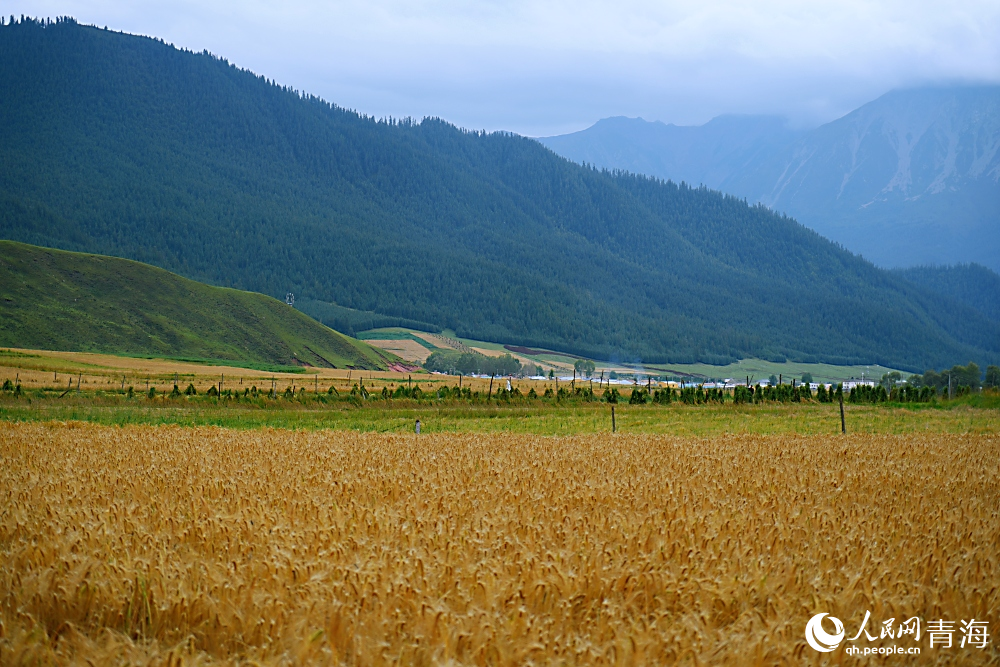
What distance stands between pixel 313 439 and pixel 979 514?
13134mm

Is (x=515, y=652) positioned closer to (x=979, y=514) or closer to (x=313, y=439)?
(x=979, y=514)

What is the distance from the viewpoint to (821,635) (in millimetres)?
6008

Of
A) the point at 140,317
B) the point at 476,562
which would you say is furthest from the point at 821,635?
the point at 140,317

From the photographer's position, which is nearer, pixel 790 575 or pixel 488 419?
pixel 790 575

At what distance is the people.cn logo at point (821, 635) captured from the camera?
5.84 m

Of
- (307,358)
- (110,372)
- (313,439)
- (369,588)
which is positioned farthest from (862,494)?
(307,358)

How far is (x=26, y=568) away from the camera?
714 centimetres

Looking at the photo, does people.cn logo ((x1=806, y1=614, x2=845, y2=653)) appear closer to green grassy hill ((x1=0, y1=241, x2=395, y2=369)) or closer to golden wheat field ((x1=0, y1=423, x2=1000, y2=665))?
golden wheat field ((x1=0, y1=423, x2=1000, y2=665))

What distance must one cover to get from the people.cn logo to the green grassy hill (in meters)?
122

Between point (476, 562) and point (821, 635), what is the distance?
280cm

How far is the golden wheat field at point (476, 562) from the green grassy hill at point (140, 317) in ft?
380

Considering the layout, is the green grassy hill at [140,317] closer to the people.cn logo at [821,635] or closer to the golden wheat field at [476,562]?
the golden wheat field at [476,562]

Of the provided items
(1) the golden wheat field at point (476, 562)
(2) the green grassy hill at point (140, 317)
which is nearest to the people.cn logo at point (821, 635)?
(1) the golden wheat field at point (476, 562)

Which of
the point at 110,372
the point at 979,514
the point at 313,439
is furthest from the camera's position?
the point at 110,372
